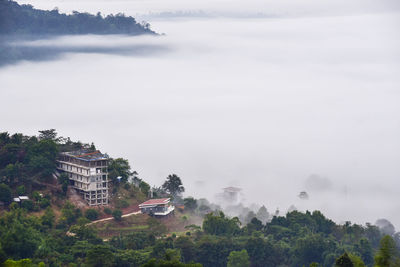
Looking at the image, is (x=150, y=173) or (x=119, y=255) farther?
(x=150, y=173)

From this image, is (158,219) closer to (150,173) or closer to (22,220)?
(22,220)

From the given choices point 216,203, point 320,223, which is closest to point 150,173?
point 216,203

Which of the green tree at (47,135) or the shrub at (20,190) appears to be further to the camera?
the green tree at (47,135)

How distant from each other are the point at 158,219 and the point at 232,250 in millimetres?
8069

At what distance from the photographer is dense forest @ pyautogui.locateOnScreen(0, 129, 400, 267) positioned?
43594mm

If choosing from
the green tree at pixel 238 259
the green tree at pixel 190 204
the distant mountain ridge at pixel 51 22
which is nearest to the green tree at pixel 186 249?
the green tree at pixel 238 259

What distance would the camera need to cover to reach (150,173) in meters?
113

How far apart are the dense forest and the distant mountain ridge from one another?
4678 inches

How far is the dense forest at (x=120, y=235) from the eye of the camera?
143ft

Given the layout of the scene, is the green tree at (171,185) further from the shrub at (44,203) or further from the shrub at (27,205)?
the shrub at (27,205)

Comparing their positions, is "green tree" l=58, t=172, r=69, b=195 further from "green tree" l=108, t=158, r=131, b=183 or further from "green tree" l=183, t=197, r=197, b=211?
"green tree" l=183, t=197, r=197, b=211

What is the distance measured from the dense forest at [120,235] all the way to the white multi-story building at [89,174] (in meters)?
1.14

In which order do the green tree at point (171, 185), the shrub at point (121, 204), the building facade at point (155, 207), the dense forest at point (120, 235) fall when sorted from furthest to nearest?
the green tree at point (171, 185)
the building facade at point (155, 207)
the shrub at point (121, 204)
the dense forest at point (120, 235)

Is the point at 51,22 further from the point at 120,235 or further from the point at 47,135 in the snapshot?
the point at 120,235
